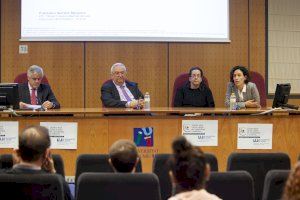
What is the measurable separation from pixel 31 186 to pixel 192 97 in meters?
4.36

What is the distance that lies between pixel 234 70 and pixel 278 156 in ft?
10.8

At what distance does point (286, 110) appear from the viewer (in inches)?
211

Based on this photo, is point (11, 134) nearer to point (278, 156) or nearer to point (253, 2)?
point (278, 156)

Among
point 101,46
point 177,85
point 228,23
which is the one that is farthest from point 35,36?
point 228,23

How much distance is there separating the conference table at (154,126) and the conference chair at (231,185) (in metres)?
2.37

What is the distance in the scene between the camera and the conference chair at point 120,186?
2564 mm

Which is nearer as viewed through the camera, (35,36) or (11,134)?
(11,134)

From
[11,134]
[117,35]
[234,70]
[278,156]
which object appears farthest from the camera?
[117,35]

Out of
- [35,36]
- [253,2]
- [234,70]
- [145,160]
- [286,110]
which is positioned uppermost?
[253,2]

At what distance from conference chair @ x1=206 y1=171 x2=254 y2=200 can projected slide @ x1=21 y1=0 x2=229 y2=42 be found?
507 cm

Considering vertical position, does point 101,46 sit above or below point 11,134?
above

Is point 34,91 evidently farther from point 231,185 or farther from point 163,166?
point 231,185

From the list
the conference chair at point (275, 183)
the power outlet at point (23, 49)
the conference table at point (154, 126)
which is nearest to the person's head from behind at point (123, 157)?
the conference chair at point (275, 183)

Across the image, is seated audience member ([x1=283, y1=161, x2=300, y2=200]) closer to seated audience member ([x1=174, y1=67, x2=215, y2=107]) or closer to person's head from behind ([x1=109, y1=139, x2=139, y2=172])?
person's head from behind ([x1=109, y1=139, x2=139, y2=172])
